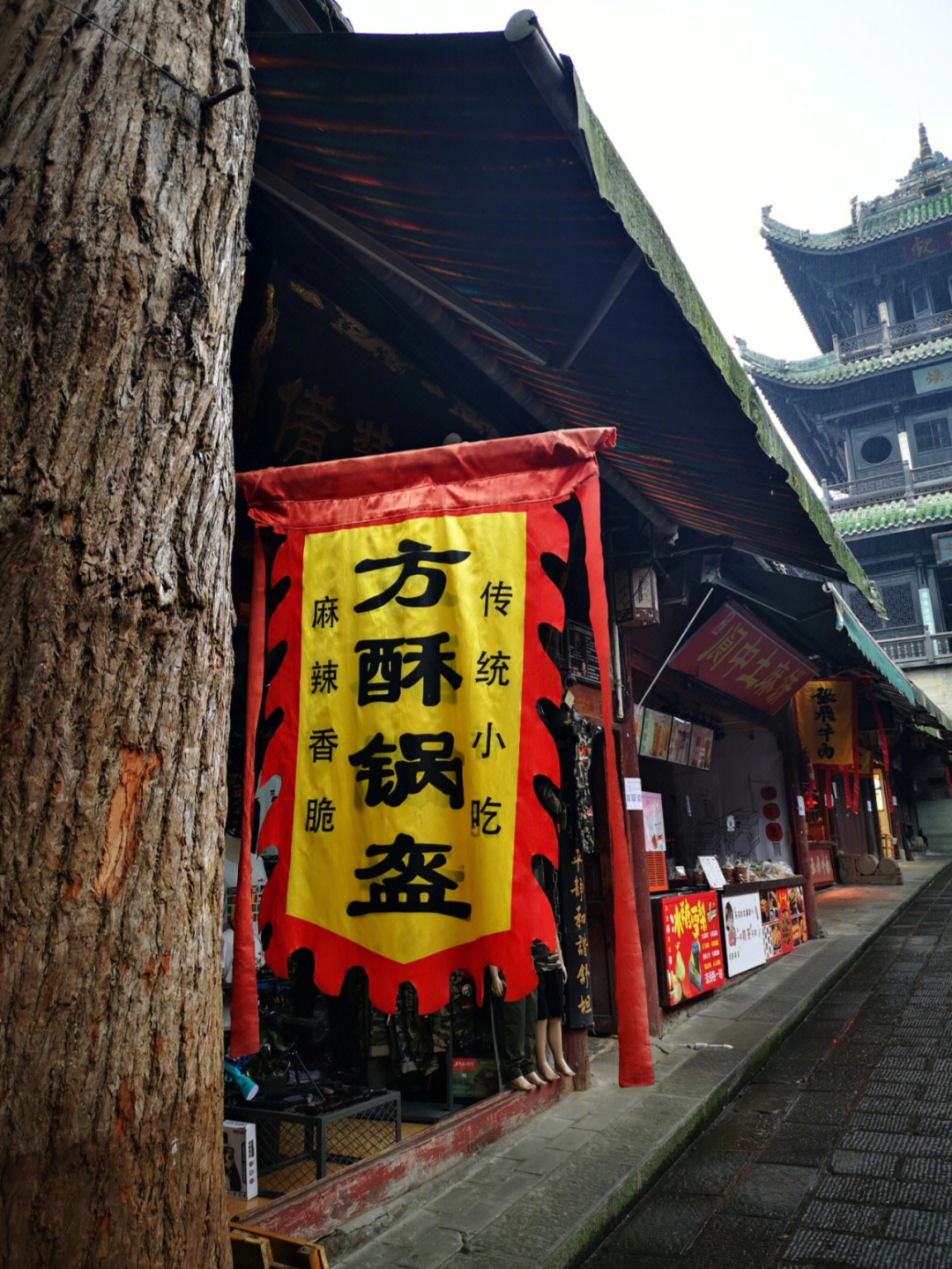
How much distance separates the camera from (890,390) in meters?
30.2

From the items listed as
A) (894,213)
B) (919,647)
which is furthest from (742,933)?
(894,213)

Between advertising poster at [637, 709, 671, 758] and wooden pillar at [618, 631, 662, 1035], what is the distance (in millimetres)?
1365

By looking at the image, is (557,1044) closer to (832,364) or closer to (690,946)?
(690,946)

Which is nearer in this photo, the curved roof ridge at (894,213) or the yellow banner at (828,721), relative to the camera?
the yellow banner at (828,721)

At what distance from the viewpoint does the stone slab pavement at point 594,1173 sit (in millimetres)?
3742

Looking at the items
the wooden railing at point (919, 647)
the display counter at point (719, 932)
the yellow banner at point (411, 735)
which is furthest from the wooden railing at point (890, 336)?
the yellow banner at point (411, 735)

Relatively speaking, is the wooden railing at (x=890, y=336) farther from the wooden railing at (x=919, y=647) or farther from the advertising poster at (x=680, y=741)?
the advertising poster at (x=680, y=741)

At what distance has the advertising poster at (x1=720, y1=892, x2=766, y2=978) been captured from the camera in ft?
30.2

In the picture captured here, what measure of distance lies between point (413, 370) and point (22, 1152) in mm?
4068

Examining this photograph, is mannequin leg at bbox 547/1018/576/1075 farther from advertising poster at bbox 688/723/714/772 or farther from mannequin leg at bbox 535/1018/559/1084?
advertising poster at bbox 688/723/714/772

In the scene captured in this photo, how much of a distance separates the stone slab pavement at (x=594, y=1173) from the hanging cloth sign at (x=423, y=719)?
143cm

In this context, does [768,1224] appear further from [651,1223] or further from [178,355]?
[178,355]

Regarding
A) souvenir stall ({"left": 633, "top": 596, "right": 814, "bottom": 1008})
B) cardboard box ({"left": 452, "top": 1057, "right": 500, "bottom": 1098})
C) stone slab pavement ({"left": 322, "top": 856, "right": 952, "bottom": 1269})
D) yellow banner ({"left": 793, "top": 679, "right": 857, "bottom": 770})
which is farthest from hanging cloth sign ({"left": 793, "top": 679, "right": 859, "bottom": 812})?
cardboard box ({"left": 452, "top": 1057, "right": 500, "bottom": 1098})

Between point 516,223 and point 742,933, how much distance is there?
28.1ft
